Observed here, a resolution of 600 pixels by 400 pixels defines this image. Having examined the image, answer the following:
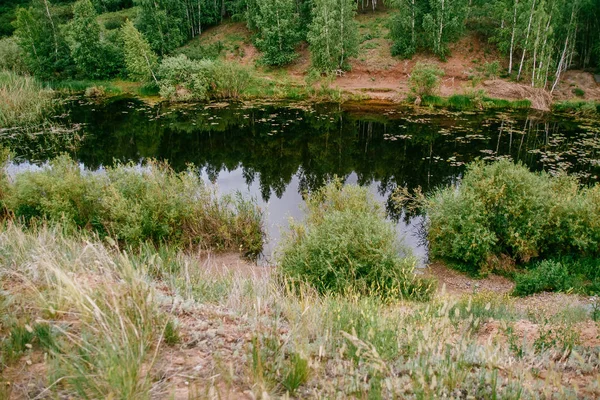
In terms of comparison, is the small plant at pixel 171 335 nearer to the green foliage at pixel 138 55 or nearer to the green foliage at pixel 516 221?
the green foliage at pixel 516 221

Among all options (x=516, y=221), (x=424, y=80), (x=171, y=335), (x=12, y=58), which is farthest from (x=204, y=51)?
(x=171, y=335)

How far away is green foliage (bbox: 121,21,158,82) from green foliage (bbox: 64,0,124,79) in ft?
14.1

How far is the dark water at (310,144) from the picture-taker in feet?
60.2

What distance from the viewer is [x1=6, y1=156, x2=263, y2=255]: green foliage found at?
38.7 feet

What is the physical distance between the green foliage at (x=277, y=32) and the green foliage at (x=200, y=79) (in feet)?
16.8

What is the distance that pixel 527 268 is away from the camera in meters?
11.1

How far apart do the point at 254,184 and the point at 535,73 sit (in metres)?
24.2

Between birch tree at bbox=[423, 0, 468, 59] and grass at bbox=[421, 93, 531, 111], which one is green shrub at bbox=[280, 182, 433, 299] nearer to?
grass at bbox=[421, 93, 531, 111]

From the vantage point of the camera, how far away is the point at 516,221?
11281 millimetres

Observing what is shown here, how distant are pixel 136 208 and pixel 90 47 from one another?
32288 millimetres

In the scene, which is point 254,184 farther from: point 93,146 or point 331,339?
point 331,339

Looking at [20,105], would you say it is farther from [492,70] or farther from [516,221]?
[492,70]

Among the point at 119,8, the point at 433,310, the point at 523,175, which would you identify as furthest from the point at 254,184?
the point at 119,8

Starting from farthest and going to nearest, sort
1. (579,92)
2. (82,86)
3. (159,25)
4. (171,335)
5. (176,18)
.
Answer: (176,18)
(159,25)
(82,86)
(579,92)
(171,335)
